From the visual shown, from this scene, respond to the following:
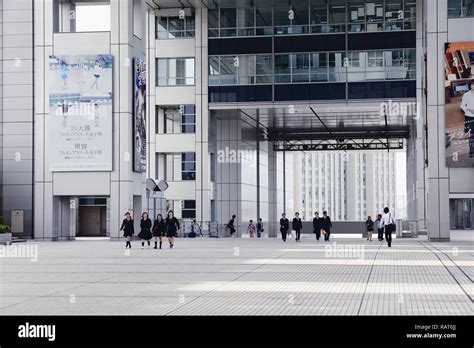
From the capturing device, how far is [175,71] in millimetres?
58781

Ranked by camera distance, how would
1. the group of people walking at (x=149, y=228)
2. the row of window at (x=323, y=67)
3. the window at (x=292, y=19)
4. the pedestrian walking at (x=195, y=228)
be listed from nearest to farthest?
the group of people walking at (x=149, y=228) < the row of window at (x=323, y=67) < the window at (x=292, y=19) < the pedestrian walking at (x=195, y=228)

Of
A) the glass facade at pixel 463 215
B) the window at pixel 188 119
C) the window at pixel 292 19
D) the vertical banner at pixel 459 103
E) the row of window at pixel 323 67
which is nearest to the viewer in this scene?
the vertical banner at pixel 459 103

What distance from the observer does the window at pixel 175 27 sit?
58000mm

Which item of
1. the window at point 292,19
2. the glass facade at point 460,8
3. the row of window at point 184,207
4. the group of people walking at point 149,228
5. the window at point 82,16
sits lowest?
the group of people walking at point 149,228

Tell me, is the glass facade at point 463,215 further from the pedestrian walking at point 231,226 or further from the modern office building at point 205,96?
the pedestrian walking at point 231,226

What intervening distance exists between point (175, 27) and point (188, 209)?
1274 centimetres

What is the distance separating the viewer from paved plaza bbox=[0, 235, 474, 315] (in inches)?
547

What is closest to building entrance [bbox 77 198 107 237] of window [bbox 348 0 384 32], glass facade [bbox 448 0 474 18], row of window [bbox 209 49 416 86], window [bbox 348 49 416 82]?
row of window [bbox 209 49 416 86]

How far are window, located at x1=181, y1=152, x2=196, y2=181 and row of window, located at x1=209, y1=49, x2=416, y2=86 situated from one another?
6.54 m

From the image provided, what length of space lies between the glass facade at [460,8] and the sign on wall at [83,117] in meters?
17.9

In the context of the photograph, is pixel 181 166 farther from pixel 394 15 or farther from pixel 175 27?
pixel 394 15

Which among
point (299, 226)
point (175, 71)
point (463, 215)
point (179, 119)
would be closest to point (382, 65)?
point (299, 226)

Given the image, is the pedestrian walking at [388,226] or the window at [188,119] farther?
the window at [188,119]

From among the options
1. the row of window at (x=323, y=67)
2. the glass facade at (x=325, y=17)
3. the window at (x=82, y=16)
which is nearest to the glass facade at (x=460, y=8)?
the row of window at (x=323, y=67)
